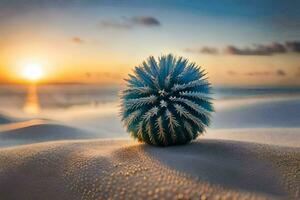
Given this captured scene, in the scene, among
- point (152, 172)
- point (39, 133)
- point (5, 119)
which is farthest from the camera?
Result: point (5, 119)

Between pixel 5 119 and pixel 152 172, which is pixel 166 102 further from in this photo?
pixel 5 119

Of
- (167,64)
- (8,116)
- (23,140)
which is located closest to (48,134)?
(23,140)

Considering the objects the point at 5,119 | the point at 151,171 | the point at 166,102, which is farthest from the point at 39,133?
→ the point at 151,171

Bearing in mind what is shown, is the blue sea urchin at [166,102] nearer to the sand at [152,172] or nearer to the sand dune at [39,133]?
the sand at [152,172]

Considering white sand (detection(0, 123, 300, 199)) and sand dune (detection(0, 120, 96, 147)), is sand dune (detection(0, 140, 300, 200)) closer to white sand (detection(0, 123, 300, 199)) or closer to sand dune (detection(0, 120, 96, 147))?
white sand (detection(0, 123, 300, 199))

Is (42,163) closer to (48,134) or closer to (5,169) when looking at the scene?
(5,169)

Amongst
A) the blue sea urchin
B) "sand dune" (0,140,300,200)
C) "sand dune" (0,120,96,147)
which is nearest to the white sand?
"sand dune" (0,140,300,200)

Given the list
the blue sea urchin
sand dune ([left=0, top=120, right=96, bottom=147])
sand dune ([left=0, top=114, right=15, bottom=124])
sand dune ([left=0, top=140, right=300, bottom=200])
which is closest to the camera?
sand dune ([left=0, top=140, right=300, bottom=200])
